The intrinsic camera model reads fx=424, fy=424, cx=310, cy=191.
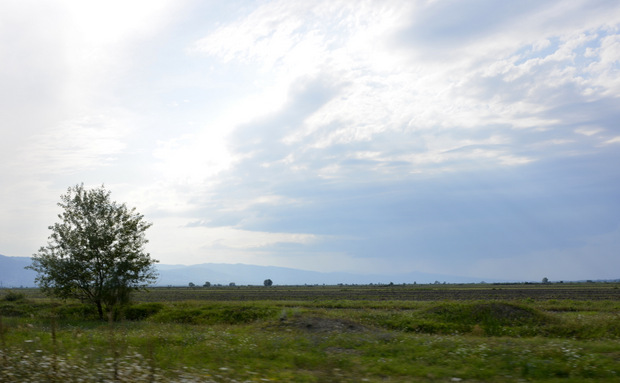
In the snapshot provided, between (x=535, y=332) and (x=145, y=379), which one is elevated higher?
(x=145, y=379)

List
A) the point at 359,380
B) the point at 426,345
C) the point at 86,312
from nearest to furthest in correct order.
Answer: the point at 359,380 → the point at 426,345 → the point at 86,312

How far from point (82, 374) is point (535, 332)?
956 inches

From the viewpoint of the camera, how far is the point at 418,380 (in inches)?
466

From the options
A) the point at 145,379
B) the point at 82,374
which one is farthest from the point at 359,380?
the point at 82,374

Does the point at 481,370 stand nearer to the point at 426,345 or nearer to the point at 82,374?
the point at 426,345

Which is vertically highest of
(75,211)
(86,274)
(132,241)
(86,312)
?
(75,211)

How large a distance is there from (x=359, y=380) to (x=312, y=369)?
240 cm

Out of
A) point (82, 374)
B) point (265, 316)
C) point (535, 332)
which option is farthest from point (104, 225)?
point (535, 332)

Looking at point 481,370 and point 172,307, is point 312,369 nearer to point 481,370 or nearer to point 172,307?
point 481,370

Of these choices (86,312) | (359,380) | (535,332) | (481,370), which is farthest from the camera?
(86,312)

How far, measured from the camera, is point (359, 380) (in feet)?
37.9

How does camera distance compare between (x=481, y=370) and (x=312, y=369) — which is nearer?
(x=481, y=370)

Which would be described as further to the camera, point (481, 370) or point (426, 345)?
point (426, 345)

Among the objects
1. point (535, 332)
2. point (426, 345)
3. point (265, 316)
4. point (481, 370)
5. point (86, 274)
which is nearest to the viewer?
point (481, 370)
